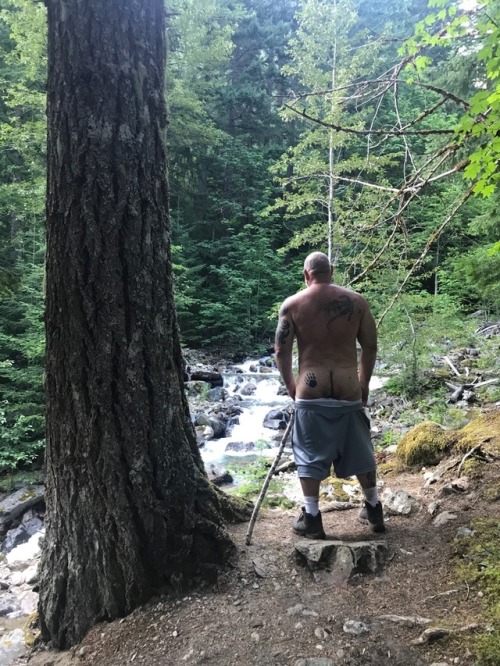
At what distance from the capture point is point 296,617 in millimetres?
2422

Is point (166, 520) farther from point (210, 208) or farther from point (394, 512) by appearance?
point (210, 208)

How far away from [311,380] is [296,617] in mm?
1489

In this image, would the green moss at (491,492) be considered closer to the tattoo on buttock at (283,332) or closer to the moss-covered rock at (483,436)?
the moss-covered rock at (483,436)

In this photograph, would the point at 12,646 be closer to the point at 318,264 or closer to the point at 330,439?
the point at 330,439

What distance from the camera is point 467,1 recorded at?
14.0ft

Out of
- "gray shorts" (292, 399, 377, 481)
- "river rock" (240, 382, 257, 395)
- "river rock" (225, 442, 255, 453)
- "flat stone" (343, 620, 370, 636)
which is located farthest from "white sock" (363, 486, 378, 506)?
"river rock" (240, 382, 257, 395)

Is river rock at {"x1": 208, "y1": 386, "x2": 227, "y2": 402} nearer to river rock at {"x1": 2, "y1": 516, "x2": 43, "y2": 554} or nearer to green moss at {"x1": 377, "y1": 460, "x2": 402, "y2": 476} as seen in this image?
river rock at {"x1": 2, "y1": 516, "x2": 43, "y2": 554}

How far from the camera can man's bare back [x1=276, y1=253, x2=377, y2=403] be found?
10.8 ft

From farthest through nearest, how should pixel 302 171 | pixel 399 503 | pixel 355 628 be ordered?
pixel 302 171, pixel 399 503, pixel 355 628

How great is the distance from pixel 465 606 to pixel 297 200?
9.07 meters

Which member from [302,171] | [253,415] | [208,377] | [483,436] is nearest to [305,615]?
[483,436]

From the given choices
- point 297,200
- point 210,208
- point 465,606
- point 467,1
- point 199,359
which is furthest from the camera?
point 210,208

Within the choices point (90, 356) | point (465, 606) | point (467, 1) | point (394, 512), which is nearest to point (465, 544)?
point (465, 606)

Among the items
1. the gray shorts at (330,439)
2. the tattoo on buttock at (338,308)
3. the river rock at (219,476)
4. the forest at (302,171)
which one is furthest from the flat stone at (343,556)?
the river rock at (219,476)
